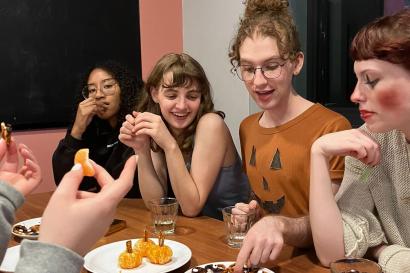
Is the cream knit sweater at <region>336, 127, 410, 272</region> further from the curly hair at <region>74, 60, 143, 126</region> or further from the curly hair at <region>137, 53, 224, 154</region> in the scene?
the curly hair at <region>74, 60, 143, 126</region>

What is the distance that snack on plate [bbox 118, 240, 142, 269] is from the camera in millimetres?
1183

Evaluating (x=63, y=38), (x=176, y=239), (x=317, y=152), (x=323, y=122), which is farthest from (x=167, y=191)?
(x=63, y=38)

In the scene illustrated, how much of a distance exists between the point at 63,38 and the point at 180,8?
38.9 inches

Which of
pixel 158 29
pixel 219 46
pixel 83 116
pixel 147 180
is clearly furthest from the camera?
pixel 158 29

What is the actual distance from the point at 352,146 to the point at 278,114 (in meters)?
0.60

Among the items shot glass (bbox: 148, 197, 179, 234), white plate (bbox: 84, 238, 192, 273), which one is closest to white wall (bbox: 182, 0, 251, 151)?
shot glass (bbox: 148, 197, 179, 234)

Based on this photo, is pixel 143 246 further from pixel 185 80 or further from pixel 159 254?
pixel 185 80

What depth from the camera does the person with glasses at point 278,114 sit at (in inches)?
64.6

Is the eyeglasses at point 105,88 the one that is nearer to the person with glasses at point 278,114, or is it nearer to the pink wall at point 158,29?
the person with glasses at point 278,114

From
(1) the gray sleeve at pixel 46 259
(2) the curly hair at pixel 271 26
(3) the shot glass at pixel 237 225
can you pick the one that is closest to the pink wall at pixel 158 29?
(2) the curly hair at pixel 271 26

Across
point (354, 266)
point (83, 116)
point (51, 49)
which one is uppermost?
point (51, 49)

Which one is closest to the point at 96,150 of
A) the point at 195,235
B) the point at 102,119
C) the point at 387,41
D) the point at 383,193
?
the point at 102,119

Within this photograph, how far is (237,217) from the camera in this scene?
133 cm

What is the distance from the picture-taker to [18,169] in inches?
42.1
